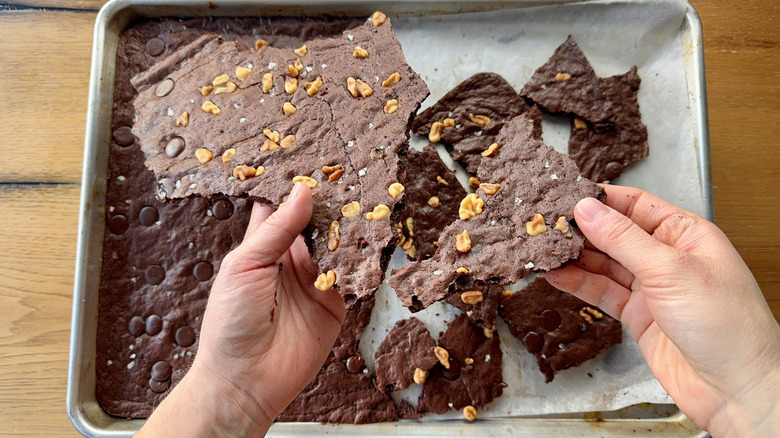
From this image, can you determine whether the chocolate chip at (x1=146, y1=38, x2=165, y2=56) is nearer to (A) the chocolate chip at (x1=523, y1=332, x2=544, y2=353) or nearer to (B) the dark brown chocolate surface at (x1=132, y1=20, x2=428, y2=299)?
(B) the dark brown chocolate surface at (x1=132, y1=20, x2=428, y2=299)

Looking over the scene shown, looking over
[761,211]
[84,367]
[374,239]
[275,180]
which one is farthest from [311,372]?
[761,211]

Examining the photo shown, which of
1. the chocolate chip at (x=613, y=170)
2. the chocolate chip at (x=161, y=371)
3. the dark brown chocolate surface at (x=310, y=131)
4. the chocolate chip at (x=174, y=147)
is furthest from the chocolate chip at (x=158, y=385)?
the chocolate chip at (x=613, y=170)

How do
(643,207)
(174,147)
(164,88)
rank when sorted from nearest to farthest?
(643,207)
(174,147)
(164,88)

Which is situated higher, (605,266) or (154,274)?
(605,266)

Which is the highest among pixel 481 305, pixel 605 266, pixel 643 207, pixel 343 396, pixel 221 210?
pixel 643 207

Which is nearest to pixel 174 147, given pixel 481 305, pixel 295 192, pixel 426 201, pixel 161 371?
pixel 295 192

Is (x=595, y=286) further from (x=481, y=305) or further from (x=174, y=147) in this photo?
(x=174, y=147)

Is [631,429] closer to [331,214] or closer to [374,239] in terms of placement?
[374,239]
